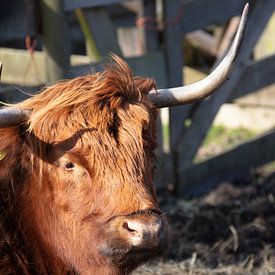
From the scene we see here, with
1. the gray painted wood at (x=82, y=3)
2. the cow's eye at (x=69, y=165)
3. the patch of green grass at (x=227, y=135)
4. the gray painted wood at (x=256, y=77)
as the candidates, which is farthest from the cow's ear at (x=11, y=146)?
the patch of green grass at (x=227, y=135)

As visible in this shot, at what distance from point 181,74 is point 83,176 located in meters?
3.70

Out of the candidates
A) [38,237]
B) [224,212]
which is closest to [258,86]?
[224,212]

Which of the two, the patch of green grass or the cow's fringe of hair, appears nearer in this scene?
the cow's fringe of hair

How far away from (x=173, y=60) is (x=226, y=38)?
200cm

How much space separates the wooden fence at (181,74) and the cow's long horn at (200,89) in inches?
88.7

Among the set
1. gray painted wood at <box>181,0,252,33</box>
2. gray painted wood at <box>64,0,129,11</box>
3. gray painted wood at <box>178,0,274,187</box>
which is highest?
gray painted wood at <box>64,0,129,11</box>

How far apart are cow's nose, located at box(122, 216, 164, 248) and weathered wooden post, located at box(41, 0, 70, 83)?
2502 millimetres

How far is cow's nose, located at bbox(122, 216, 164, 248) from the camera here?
402 cm

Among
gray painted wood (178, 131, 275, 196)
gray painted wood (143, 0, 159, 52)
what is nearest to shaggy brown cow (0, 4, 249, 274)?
gray painted wood (143, 0, 159, 52)

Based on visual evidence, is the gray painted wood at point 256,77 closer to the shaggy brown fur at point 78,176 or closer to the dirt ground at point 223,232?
the dirt ground at point 223,232

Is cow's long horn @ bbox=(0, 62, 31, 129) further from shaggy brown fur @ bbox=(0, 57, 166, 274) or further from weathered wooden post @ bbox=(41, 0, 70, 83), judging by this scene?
weathered wooden post @ bbox=(41, 0, 70, 83)

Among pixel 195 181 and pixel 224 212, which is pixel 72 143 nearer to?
pixel 224 212

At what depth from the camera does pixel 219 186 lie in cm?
852

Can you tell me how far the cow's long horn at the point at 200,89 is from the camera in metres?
4.57
